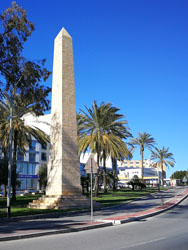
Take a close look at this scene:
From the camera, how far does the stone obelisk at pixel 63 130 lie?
862 inches

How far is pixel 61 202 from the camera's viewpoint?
20.2 m

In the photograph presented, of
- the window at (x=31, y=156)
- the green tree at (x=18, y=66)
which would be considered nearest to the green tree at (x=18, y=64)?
the green tree at (x=18, y=66)

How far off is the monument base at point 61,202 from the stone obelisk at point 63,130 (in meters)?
0.54

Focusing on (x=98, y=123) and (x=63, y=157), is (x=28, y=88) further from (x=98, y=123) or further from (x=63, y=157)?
(x=98, y=123)

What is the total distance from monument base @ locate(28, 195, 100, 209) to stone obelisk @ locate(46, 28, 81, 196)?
0.54 meters

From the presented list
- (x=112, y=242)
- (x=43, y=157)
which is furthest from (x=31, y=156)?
(x=112, y=242)

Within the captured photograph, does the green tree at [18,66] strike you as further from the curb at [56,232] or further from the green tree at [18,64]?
the curb at [56,232]

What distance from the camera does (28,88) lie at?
2155 centimetres

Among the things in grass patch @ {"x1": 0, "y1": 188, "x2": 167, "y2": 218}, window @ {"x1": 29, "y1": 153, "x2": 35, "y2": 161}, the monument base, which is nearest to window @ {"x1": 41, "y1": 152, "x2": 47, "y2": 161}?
window @ {"x1": 29, "y1": 153, "x2": 35, "y2": 161}

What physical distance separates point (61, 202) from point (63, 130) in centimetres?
524

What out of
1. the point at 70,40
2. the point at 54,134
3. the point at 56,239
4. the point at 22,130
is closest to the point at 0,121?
the point at 22,130

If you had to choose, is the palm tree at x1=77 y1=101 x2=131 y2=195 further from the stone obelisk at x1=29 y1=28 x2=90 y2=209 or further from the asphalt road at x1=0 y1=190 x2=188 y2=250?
the asphalt road at x1=0 y1=190 x2=188 y2=250

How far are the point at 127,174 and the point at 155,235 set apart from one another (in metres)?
135

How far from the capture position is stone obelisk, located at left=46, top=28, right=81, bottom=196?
71.8ft
